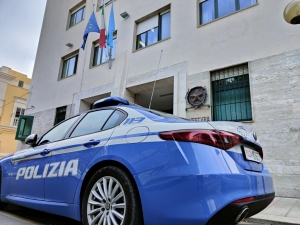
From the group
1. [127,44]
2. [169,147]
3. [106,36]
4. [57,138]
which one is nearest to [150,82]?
[127,44]

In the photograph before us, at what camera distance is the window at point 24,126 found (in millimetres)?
12477

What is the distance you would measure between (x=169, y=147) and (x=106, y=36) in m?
9.05

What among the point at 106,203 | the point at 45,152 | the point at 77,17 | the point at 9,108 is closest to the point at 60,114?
the point at 77,17

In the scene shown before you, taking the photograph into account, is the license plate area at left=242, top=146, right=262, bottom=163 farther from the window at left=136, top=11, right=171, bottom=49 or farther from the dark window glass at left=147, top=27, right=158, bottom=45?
the dark window glass at left=147, top=27, right=158, bottom=45

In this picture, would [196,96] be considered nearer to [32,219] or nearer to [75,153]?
[75,153]

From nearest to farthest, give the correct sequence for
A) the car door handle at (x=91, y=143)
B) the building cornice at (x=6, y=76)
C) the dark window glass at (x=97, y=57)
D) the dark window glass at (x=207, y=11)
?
the car door handle at (x=91, y=143)
the dark window glass at (x=207, y=11)
the dark window glass at (x=97, y=57)
the building cornice at (x=6, y=76)

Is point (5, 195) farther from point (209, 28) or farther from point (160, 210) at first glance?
point (209, 28)

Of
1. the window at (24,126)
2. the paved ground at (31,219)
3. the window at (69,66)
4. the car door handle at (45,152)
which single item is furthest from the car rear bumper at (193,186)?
the window at (24,126)

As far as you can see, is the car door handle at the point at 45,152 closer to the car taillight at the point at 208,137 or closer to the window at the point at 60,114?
the car taillight at the point at 208,137

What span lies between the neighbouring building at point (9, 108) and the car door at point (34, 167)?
21.3m

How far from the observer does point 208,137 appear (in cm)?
172

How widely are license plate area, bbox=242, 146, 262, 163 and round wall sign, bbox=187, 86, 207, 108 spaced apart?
4.56 m

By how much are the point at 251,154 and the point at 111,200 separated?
1.33 m

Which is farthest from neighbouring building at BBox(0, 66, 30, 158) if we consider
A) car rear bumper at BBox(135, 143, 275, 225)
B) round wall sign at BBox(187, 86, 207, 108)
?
car rear bumper at BBox(135, 143, 275, 225)
